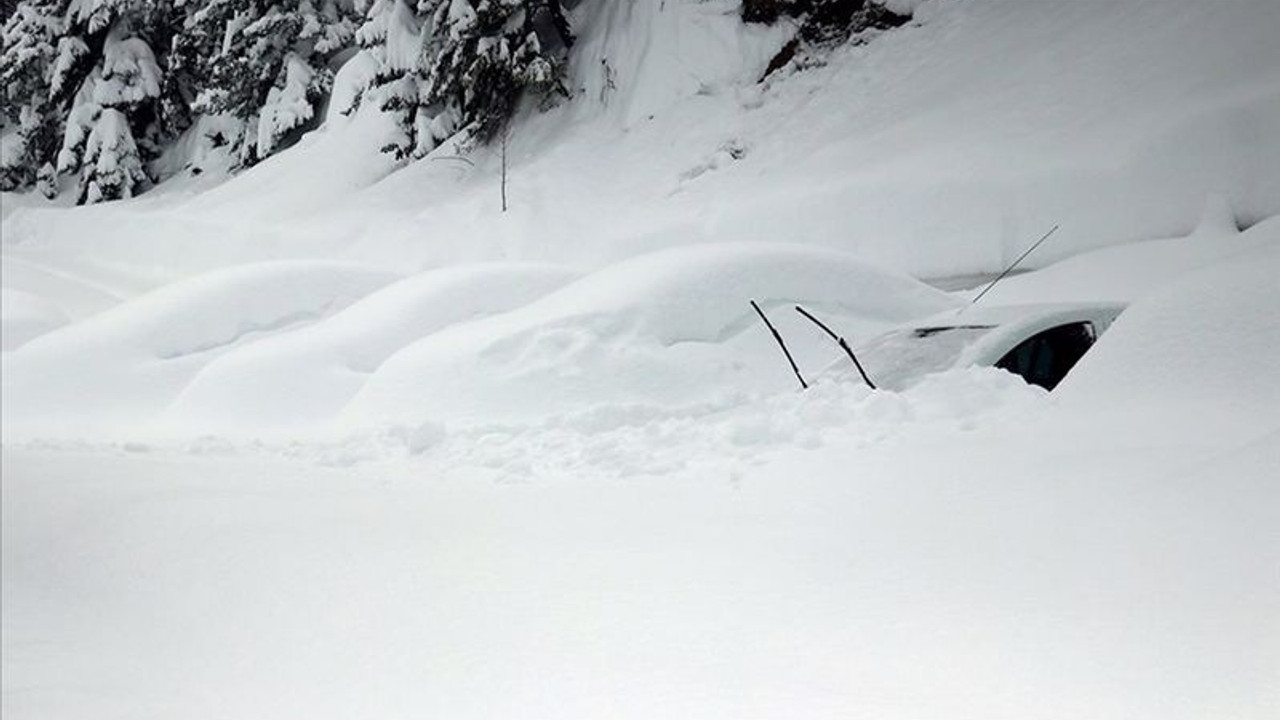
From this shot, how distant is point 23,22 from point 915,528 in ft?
10.6

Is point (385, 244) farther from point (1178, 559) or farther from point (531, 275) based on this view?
point (1178, 559)

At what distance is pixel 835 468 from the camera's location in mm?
2051

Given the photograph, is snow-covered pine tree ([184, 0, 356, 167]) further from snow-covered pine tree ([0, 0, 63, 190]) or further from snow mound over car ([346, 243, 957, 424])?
snow mound over car ([346, 243, 957, 424])

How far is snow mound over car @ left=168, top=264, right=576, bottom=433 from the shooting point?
296 cm

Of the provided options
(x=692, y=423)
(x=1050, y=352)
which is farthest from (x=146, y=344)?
(x=1050, y=352)

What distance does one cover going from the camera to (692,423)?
2639mm

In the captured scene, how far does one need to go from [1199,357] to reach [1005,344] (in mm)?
586

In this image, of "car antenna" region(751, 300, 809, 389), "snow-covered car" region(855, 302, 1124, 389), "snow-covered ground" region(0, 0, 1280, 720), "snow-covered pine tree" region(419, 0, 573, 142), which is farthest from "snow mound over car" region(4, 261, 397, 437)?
"snow-covered car" region(855, 302, 1124, 389)

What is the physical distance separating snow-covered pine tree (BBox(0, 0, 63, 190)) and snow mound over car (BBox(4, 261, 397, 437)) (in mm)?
663

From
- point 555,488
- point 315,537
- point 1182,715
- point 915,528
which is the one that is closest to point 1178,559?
point 1182,715

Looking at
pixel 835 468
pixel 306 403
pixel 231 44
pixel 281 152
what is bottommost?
pixel 306 403

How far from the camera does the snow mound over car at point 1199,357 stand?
Answer: 75.6 inches

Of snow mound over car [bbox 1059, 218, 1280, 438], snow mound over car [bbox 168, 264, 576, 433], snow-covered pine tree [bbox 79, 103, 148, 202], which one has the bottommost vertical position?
snow mound over car [bbox 168, 264, 576, 433]

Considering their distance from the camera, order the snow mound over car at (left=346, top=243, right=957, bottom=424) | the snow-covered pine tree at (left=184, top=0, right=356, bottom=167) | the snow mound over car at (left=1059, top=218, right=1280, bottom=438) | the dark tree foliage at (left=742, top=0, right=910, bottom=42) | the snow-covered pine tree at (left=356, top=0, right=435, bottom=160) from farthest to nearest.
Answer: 1. the dark tree foliage at (left=742, top=0, right=910, bottom=42)
2. the snow-covered pine tree at (left=356, top=0, right=435, bottom=160)
3. the snow-covered pine tree at (left=184, top=0, right=356, bottom=167)
4. the snow mound over car at (left=346, top=243, right=957, bottom=424)
5. the snow mound over car at (left=1059, top=218, right=1280, bottom=438)
